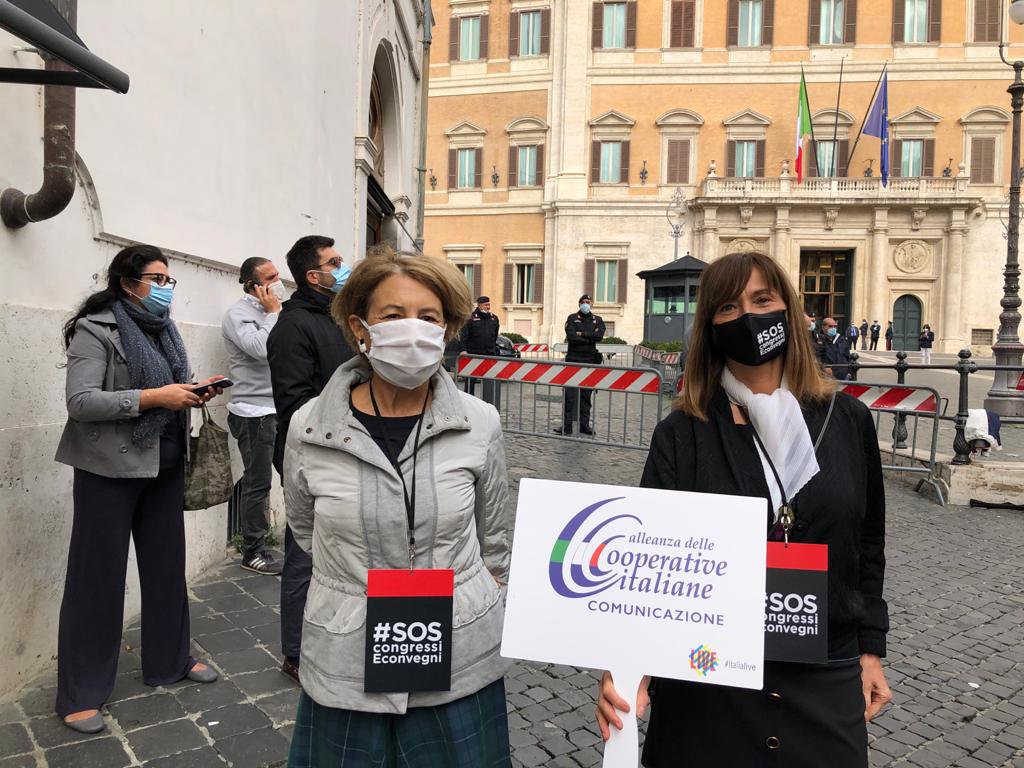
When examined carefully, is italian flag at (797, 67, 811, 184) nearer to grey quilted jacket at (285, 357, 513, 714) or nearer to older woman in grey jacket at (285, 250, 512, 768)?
older woman in grey jacket at (285, 250, 512, 768)

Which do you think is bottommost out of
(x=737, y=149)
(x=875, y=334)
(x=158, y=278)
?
(x=158, y=278)

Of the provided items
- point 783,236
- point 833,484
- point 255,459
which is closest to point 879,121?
point 783,236

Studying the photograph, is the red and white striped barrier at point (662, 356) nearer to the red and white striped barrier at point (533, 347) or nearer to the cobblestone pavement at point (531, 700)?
the red and white striped barrier at point (533, 347)

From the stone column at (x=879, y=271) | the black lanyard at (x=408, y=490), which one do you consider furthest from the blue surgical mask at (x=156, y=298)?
the stone column at (x=879, y=271)

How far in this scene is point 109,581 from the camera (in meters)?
3.32

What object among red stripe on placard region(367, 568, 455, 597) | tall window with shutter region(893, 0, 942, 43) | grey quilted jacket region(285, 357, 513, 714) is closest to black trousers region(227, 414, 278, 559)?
grey quilted jacket region(285, 357, 513, 714)

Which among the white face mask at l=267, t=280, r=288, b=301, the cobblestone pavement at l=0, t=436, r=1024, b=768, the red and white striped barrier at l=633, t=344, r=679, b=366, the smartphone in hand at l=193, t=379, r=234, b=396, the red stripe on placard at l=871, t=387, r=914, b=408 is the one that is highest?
the white face mask at l=267, t=280, r=288, b=301

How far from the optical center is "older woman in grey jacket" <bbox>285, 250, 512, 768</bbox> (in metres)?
1.87

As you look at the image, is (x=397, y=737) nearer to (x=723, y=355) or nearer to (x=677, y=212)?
(x=723, y=355)

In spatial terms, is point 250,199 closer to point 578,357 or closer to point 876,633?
point 876,633

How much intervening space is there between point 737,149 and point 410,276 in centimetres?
3590

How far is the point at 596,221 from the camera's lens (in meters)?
35.1

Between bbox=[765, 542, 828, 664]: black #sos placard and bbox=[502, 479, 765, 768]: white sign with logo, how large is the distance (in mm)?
143

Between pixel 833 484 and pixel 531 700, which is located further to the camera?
pixel 531 700
